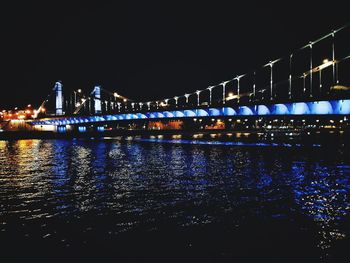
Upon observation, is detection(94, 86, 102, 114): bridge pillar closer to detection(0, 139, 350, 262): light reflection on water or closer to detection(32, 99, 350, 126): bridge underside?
detection(32, 99, 350, 126): bridge underside

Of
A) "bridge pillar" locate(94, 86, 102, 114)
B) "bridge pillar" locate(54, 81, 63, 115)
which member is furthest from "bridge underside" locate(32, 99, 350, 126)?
"bridge pillar" locate(54, 81, 63, 115)

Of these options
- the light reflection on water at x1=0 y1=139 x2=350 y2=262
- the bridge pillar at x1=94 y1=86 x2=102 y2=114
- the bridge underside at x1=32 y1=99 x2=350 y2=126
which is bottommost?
the light reflection on water at x1=0 y1=139 x2=350 y2=262

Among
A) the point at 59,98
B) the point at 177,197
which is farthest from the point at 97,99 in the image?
the point at 177,197

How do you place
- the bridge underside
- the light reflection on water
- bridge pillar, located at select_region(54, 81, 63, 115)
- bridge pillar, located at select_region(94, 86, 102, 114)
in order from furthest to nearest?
bridge pillar, located at select_region(54, 81, 63, 115)
bridge pillar, located at select_region(94, 86, 102, 114)
the bridge underside
the light reflection on water

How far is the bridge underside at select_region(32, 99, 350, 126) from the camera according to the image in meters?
39.9

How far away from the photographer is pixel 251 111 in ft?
172

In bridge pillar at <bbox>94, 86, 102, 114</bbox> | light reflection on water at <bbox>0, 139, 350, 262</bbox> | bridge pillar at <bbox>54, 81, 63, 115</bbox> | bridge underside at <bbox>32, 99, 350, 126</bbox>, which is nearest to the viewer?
light reflection on water at <bbox>0, 139, 350, 262</bbox>

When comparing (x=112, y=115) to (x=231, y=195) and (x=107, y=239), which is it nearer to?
(x=231, y=195)

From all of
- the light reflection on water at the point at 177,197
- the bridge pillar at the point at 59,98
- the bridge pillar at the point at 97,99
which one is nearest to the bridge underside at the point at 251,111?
the light reflection on water at the point at 177,197

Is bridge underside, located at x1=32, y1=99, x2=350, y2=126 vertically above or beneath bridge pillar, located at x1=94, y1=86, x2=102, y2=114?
beneath

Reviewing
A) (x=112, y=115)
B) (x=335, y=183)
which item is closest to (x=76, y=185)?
(x=335, y=183)

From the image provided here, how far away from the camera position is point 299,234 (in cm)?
1088

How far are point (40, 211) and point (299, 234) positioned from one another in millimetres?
8350

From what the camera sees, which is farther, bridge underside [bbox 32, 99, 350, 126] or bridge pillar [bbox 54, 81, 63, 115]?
bridge pillar [bbox 54, 81, 63, 115]
